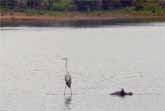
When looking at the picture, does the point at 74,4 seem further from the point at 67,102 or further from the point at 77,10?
the point at 67,102

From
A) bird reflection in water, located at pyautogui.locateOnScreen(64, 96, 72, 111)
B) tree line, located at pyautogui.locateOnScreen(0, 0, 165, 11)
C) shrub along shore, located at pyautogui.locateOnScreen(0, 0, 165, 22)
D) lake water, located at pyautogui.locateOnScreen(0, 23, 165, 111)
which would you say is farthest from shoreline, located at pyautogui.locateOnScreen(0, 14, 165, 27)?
bird reflection in water, located at pyautogui.locateOnScreen(64, 96, 72, 111)

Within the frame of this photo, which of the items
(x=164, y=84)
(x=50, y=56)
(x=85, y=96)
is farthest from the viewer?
(x=50, y=56)

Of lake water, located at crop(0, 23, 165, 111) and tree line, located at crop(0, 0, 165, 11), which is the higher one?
lake water, located at crop(0, 23, 165, 111)

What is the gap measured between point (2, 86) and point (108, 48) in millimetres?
17196

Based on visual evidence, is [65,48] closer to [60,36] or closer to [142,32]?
[60,36]

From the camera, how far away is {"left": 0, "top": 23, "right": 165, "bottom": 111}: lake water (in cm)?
2759

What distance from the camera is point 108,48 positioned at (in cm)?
4778

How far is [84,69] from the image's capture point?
120 feet

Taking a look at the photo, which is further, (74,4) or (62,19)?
(74,4)

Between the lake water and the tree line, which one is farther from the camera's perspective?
the tree line

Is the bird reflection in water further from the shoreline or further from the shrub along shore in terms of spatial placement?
the shrub along shore

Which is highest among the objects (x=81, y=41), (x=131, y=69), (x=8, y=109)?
(x=8, y=109)

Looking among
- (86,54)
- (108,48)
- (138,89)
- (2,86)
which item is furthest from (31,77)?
(108,48)

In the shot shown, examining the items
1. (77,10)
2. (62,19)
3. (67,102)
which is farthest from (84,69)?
(77,10)
